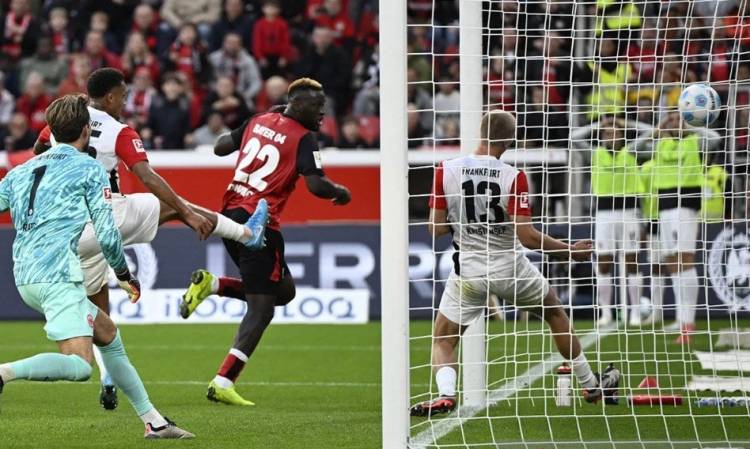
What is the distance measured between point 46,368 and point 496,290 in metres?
3.28

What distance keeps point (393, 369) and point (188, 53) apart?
1503 centimetres

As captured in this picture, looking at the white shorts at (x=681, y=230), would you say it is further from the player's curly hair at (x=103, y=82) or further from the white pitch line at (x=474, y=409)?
the player's curly hair at (x=103, y=82)

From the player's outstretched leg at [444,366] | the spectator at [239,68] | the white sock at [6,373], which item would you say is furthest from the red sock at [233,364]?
the spectator at [239,68]

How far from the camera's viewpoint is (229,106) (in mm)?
20266

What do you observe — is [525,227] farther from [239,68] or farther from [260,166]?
[239,68]

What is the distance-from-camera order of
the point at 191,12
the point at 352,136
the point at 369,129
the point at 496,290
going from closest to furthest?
1. the point at 496,290
2. the point at 352,136
3. the point at 369,129
4. the point at 191,12

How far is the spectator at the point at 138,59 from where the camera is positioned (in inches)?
835

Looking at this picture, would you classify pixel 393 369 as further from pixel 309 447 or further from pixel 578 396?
pixel 578 396

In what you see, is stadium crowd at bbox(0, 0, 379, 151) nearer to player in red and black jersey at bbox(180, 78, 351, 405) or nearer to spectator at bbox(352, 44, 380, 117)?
spectator at bbox(352, 44, 380, 117)

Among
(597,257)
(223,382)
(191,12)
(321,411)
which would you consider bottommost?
(321,411)

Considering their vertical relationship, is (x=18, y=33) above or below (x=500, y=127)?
above

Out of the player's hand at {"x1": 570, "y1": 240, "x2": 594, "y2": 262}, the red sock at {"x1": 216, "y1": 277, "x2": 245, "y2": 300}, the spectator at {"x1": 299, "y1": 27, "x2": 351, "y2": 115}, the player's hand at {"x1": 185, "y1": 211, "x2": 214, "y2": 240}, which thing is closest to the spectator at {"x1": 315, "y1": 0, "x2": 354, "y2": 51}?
the spectator at {"x1": 299, "y1": 27, "x2": 351, "y2": 115}

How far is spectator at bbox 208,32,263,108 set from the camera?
20.8 meters

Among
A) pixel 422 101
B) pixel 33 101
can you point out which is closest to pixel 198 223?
pixel 422 101
